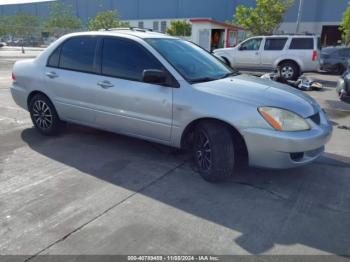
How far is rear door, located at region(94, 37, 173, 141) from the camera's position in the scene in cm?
402

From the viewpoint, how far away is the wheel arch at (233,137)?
144 inches

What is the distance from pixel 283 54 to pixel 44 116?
10.8m

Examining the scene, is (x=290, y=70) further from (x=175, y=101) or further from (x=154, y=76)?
(x=154, y=76)

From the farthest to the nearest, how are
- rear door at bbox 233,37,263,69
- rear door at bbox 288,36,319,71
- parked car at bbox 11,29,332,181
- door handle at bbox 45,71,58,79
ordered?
rear door at bbox 233,37,263,69 < rear door at bbox 288,36,319,71 < door handle at bbox 45,71,58,79 < parked car at bbox 11,29,332,181

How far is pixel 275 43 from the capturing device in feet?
44.2

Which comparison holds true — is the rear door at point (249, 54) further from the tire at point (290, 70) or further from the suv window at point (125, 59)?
the suv window at point (125, 59)

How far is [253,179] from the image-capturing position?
13.0 ft

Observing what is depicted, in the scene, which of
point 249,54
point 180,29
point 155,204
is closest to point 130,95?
point 155,204

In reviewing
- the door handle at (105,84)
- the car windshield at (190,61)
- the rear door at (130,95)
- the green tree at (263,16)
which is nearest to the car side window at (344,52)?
the green tree at (263,16)

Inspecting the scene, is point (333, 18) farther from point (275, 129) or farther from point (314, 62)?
point (275, 129)

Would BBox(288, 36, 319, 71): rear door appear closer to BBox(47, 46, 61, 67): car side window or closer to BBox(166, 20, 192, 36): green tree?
BBox(47, 46, 61, 67): car side window

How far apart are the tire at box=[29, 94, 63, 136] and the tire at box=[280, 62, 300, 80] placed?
1046 cm

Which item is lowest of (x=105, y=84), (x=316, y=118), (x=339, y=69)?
(x=339, y=69)

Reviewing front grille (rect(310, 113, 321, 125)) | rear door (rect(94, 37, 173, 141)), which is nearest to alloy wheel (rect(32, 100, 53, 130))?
rear door (rect(94, 37, 173, 141))
